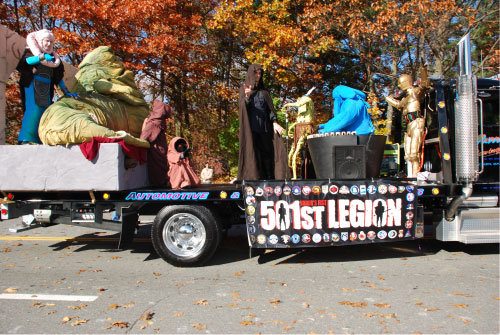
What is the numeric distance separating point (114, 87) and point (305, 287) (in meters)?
4.59

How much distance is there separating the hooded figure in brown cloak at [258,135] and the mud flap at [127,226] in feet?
5.25

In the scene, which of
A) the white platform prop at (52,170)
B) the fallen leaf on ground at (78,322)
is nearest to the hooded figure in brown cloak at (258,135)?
the white platform prop at (52,170)

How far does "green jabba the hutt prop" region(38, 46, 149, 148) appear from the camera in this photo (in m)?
5.23

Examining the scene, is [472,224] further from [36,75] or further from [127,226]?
[36,75]

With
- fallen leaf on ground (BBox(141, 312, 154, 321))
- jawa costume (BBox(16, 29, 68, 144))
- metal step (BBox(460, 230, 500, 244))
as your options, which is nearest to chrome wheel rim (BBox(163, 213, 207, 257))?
fallen leaf on ground (BBox(141, 312, 154, 321))

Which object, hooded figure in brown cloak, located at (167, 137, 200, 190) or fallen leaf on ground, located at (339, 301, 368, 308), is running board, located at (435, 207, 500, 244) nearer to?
fallen leaf on ground, located at (339, 301, 368, 308)

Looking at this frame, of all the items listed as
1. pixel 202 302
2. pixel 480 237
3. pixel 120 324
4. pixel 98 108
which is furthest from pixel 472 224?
pixel 98 108

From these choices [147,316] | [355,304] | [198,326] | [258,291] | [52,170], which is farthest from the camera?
[52,170]

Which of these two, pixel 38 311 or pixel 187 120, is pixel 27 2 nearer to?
pixel 187 120

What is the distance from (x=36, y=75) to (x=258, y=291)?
475 centimetres

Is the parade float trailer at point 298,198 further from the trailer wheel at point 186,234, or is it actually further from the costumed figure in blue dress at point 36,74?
the costumed figure in blue dress at point 36,74

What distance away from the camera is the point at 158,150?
6.06 meters

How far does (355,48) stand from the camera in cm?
1524

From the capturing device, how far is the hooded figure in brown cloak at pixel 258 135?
231 inches
